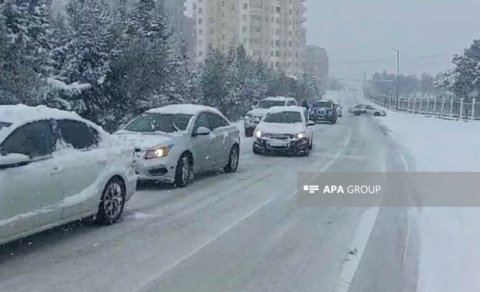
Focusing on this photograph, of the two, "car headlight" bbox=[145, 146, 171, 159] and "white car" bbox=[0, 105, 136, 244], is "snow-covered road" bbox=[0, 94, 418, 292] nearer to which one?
"white car" bbox=[0, 105, 136, 244]

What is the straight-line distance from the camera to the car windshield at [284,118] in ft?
69.9

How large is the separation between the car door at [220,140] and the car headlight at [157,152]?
188 centimetres

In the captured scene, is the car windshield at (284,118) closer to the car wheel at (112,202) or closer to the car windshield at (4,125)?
the car wheel at (112,202)

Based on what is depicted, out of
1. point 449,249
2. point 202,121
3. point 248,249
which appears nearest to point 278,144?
point 202,121

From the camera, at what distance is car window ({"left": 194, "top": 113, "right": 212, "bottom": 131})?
13.8 metres

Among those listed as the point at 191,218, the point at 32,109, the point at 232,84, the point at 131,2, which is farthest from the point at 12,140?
the point at 232,84

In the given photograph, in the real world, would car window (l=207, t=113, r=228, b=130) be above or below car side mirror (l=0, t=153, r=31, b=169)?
below

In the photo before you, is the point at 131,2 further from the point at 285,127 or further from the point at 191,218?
the point at 191,218

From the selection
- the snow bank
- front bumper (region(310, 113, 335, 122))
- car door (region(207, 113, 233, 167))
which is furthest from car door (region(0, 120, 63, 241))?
front bumper (region(310, 113, 335, 122))

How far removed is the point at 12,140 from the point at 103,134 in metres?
2.08

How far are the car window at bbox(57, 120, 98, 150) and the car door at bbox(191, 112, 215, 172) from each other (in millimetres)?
4561

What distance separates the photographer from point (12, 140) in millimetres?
7078

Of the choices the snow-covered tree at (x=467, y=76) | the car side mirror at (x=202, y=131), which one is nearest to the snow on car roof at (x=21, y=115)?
the car side mirror at (x=202, y=131)

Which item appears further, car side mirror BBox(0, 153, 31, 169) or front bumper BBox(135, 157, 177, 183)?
front bumper BBox(135, 157, 177, 183)
